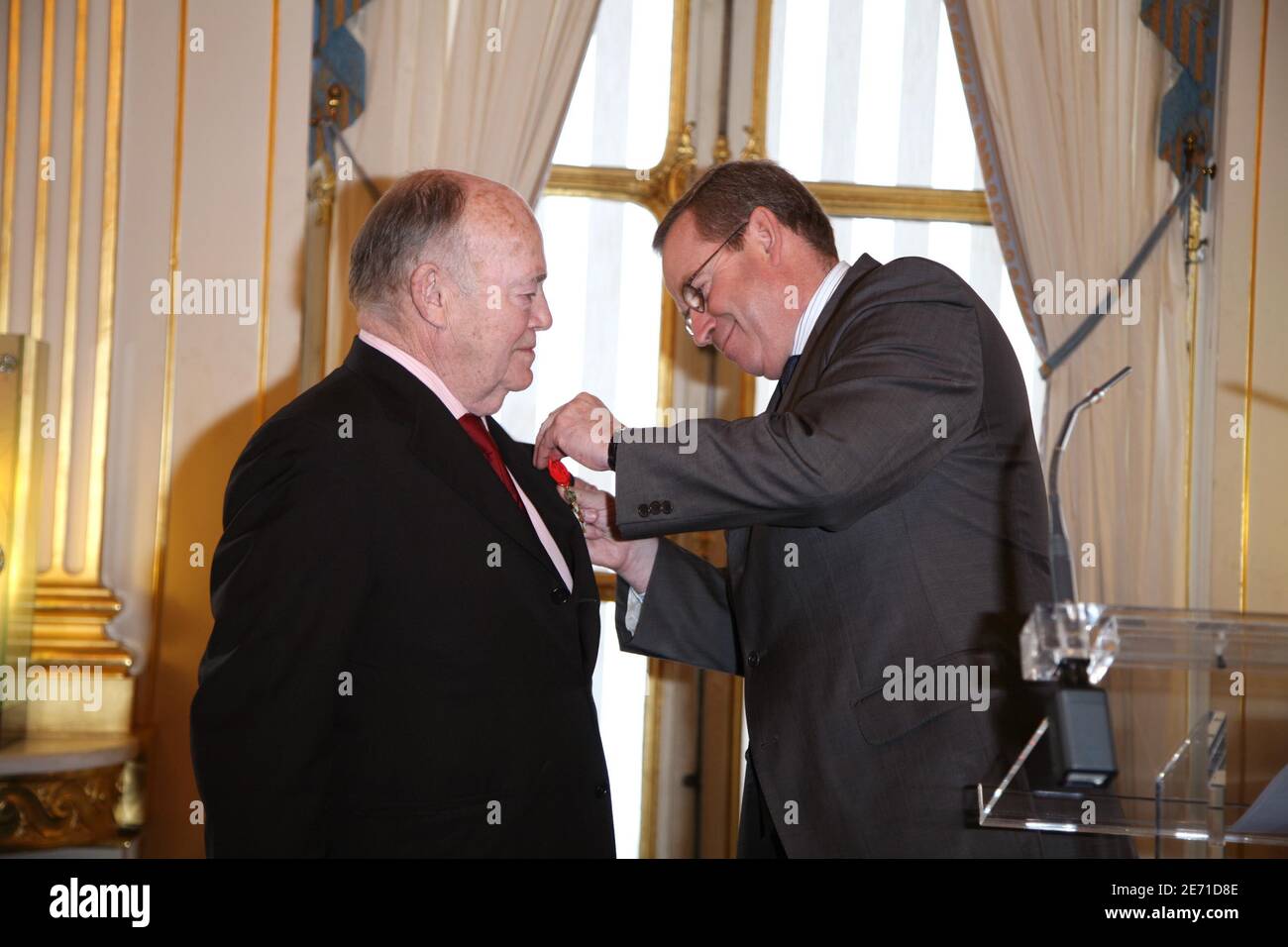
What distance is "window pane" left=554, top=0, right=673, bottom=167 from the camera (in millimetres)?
4723

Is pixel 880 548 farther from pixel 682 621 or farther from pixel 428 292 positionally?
pixel 428 292

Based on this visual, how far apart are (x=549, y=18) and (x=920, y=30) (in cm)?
137

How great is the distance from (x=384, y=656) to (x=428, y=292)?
65cm

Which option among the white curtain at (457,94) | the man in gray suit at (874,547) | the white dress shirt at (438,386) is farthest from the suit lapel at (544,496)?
the white curtain at (457,94)

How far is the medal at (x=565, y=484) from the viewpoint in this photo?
264cm

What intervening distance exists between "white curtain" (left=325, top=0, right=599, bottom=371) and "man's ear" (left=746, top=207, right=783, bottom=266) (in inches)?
69.9

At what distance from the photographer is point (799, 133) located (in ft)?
15.6

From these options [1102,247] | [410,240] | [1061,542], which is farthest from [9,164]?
[1061,542]

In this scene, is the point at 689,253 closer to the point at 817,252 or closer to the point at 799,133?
the point at 817,252

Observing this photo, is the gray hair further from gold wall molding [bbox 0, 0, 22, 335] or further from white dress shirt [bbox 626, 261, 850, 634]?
gold wall molding [bbox 0, 0, 22, 335]

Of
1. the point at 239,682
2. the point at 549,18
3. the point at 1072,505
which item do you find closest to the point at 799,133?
the point at 549,18

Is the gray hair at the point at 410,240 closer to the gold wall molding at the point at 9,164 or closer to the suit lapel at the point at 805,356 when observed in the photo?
the suit lapel at the point at 805,356

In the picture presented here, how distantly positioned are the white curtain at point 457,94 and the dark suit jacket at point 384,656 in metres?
2.17

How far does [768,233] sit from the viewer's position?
2736 millimetres
